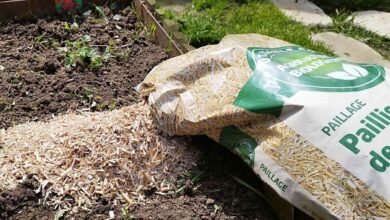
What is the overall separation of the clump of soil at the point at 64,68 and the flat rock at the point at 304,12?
1.24 metres

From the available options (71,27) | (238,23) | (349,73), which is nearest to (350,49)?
(238,23)

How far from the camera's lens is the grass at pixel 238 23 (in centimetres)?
357

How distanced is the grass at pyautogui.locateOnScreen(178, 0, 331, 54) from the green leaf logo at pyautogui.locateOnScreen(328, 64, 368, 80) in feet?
4.19

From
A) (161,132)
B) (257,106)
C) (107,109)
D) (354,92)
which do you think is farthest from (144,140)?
(354,92)

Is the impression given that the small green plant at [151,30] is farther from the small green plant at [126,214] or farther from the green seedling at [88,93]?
the small green plant at [126,214]

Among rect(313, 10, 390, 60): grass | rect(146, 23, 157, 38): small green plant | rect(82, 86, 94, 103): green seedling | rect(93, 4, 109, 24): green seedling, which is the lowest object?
rect(82, 86, 94, 103): green seedling

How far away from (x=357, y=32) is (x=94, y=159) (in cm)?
242

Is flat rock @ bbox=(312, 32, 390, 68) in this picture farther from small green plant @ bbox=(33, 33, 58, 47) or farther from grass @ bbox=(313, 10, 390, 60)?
small green plant @ bbox=(33, 33, 58, 47)

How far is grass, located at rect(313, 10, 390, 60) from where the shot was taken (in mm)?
3857

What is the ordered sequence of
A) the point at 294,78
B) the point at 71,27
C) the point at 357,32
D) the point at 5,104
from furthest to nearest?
1. the point at 357,32
2. the point at 71,27
3. the point at 5,104
4. the point at 294,78

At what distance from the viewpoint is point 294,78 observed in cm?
224

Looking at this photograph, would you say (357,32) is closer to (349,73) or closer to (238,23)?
(238,23)

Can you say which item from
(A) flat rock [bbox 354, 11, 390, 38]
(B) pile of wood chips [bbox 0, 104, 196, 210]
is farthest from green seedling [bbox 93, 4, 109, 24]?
(A) flat rock [bbox 354, 11, 390, 38]

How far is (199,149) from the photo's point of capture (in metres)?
2.58
